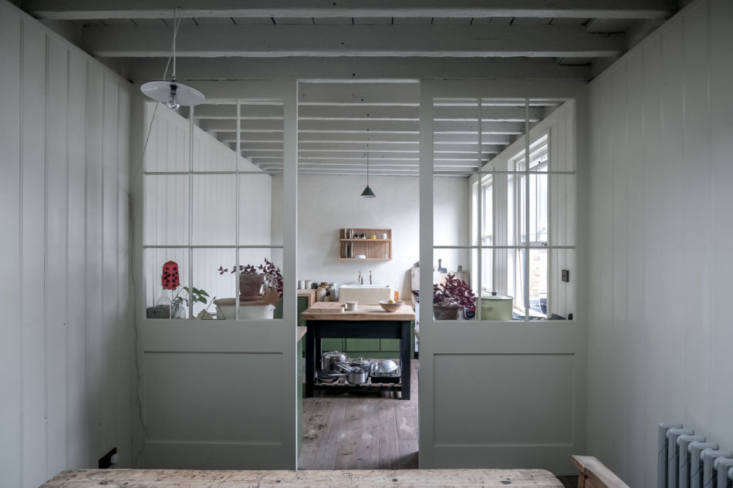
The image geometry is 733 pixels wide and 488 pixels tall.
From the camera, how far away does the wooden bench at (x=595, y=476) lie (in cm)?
127

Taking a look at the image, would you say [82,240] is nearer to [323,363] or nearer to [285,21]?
[285,21]

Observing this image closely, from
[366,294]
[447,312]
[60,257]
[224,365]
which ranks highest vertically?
[60,257]

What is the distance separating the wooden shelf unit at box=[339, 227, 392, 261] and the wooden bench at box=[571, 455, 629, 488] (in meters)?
5.98

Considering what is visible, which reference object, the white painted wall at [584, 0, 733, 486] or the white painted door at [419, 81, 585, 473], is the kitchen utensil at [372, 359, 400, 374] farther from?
the white painted wall at [584, 0, 733, 486]

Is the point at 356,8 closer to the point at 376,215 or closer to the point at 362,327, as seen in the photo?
the point at 362,327

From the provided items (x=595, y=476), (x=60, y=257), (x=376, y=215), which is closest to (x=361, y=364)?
(x=60, y=257)

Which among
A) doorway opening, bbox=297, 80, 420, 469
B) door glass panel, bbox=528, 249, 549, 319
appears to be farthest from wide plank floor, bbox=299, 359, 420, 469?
door glass panel, bbox=528, 249, 549, 319

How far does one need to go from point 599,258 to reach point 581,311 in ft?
1.28

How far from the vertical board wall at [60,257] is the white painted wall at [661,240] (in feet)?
10.0

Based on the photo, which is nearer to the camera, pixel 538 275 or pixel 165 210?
pixel 165 210

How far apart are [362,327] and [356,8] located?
303cm

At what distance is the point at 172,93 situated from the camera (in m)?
1.79

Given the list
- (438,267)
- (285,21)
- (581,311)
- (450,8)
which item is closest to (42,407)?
(285,21)

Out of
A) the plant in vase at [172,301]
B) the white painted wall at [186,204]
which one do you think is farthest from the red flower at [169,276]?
the white painted wall at [186,204]
